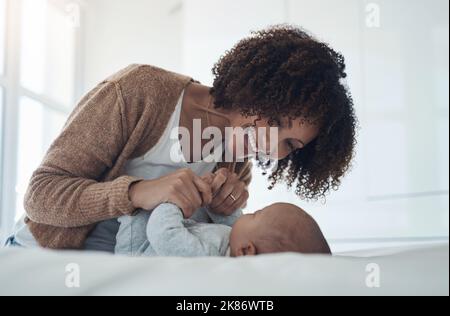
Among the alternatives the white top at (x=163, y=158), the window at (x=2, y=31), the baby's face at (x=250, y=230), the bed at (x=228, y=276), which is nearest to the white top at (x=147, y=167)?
the white top at (x=163, y=158)

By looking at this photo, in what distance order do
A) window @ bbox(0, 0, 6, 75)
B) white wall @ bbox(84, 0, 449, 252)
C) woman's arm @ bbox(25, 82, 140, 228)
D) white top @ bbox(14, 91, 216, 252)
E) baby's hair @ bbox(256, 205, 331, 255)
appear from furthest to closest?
window @ bbox(0, 0, 6, 75) < white wall @ bbox(84, 0, 449, 252) < white top @ bbox(14, 91, 216, 252) < woman's arm @ bbox(25, 82, 140, 228) < baby's hair @ bbox(256, 205, 331, 255)

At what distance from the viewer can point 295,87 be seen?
1.06 meters

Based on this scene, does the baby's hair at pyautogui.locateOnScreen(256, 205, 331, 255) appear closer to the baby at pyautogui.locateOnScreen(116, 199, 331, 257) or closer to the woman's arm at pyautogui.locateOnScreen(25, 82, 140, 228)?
the baby at pyautogui.locateOnScreen(116, 199, 331, 257)

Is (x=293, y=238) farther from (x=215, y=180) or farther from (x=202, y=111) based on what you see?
(x=202, y=111)

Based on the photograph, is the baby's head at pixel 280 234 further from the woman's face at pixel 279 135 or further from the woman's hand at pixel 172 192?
the woman's face at pixel 279 135

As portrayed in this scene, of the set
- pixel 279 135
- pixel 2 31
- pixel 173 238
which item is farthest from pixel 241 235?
pixel 2 31

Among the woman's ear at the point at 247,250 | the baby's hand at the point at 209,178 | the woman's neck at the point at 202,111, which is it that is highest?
the woman's neck at the point at 202,111

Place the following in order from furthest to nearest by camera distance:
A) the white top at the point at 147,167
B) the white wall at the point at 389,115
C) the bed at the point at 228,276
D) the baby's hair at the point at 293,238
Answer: the white wall at the point at 389,115 → the white top at the point at 147,167 → the baby's hair at the point at 293,238 → the bed at the point at 228,276

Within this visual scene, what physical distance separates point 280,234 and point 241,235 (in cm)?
7

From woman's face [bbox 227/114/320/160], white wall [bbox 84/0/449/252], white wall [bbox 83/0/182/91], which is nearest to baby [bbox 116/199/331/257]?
woman's face [bbox 227/114/320/160]

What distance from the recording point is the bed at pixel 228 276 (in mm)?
457

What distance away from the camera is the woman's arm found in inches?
35.8

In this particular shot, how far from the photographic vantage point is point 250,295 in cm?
45

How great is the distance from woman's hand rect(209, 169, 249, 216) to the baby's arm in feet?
0.44
